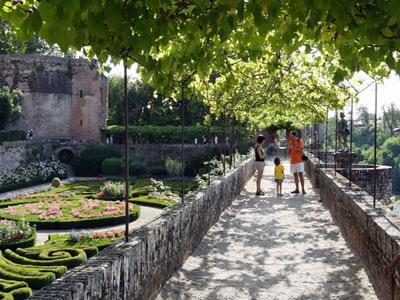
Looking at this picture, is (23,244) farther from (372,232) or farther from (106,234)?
(372,232)

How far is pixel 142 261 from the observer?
20.1ft

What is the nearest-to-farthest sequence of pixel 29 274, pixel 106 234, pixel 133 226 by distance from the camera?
pixel 29 274
pixel 106 234
pixel 133 226

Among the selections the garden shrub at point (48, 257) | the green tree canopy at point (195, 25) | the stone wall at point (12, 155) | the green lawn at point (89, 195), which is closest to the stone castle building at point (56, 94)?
the stone wall at point (12, 155)

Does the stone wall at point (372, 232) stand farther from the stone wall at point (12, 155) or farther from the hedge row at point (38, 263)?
the stone wall at point (12, 155)

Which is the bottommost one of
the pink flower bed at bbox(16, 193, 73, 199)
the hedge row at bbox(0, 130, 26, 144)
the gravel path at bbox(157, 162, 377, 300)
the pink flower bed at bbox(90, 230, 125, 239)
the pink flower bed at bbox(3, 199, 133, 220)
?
the pink flower bed at bbox(90, 230, 125, 239)

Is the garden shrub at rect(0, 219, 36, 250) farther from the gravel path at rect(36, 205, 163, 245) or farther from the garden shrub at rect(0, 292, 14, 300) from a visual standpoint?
the garden shrub at rect(0, 292, 14, 300)

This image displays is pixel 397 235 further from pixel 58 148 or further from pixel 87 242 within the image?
pixel 58 148

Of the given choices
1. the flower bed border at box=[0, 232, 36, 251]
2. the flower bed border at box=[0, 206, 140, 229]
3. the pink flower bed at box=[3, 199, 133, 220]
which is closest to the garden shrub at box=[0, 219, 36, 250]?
the flower bed border at box=[0, 232, 36, 251]

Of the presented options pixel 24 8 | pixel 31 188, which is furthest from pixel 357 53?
pixel 31 188

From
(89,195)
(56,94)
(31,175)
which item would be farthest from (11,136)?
(89,195)

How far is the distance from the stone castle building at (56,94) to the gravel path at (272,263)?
3234 centimetres

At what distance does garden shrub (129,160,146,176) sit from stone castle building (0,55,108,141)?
30.2 ft

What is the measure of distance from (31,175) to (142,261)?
2713 centimetres

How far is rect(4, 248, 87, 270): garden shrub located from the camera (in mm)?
11547
